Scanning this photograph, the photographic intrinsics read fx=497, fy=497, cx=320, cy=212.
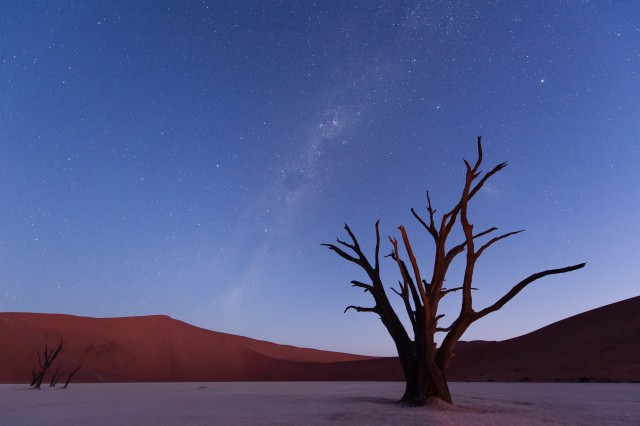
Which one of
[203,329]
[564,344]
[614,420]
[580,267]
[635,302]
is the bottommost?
[614,420]

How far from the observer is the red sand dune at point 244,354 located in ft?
113

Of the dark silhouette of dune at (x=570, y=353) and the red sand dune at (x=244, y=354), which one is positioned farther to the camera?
the red sand dune at (x=244, y=354)

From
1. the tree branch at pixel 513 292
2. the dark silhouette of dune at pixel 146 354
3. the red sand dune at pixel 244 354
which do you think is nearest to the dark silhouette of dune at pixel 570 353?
the red sand dune at pixel 244 354

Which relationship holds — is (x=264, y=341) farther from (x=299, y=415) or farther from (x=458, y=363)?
(x=299, y=415)

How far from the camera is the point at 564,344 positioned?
4041 cm

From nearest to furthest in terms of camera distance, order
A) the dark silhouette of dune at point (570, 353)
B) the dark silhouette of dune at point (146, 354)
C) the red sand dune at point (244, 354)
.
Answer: the dark silhouette of dune at point (570, 353), the red sand dune at point (244, 354), the dark silhouette of dune at point (146, 354)

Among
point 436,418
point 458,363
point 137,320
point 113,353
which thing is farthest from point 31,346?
point 436,418

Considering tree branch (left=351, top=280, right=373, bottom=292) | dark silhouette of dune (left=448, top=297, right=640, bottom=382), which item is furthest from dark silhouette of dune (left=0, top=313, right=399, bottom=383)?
tree branch (left=351, top=280, right=373, bottom=292)

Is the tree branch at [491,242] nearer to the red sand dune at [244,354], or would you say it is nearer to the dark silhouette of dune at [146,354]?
the red sand dune at [244,354]

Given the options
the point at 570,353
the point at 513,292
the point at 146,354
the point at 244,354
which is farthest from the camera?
the point at 244,354

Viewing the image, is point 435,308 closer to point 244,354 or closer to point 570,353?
point 570,353

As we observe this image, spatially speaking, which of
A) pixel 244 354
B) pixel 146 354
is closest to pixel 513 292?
pixel 146 354

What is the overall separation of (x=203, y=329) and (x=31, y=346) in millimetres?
35326

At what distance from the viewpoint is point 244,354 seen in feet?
254
